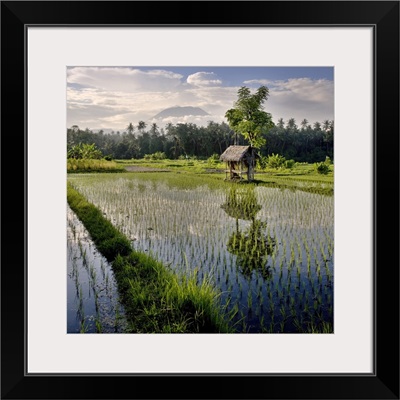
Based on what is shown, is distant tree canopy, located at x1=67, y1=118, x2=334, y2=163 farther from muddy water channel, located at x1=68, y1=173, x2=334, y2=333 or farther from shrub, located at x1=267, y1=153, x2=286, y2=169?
muddy water channel, located at x1=68, y1=173, x2=334, y2=333

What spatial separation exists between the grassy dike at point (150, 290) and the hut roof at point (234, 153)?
42.0 inches

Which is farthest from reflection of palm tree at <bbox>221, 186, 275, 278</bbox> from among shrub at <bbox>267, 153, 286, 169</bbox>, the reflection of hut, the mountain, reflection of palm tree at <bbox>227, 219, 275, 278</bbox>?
the mountain

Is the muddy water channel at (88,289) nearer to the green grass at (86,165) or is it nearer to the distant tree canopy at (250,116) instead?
the green grass at (86,165)

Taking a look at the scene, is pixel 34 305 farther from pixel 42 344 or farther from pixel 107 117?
pixel 107 117

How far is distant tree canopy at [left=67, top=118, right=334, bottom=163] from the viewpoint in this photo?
2975 millimetres

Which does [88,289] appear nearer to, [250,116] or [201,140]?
[201,140]

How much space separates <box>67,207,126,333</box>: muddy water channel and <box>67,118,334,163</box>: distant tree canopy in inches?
25.7

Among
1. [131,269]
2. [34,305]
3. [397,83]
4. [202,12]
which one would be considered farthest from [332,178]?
[34,305]

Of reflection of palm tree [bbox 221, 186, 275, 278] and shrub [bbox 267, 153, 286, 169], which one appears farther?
shrub [bbox 267, 153, 286, 169]

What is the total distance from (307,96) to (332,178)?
0.67 meters

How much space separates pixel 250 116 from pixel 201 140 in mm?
526

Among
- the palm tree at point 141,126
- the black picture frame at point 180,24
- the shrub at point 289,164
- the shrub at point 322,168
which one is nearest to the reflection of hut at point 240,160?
the shrub at point 289,164

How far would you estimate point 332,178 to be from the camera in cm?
270

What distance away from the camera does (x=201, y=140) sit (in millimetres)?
3234
